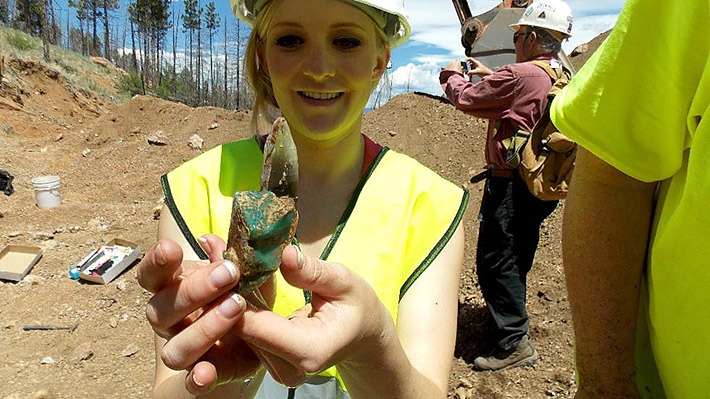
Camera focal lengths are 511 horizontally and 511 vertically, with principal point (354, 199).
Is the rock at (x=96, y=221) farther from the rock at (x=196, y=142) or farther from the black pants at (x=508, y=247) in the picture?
the black pants at (x=508, y=247)

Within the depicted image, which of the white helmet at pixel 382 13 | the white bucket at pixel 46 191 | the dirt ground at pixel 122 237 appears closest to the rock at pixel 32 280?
the dirt ground at pixel 122 237

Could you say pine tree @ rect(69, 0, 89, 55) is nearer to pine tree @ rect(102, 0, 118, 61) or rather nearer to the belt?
pine tree @ rect(102, 0, 118, 61)

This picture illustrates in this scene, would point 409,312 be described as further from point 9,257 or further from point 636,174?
point 9,257

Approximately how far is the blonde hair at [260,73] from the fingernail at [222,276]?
2.92 ft

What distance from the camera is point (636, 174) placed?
1.07m

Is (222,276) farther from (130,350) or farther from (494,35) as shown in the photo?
(494,35)

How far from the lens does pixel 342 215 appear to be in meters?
1.66

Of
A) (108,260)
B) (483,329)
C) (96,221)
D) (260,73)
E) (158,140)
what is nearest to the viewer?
(260,73)

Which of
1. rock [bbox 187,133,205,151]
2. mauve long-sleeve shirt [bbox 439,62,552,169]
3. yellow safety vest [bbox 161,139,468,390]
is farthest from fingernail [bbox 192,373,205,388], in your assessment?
rock [bbox 187,133,205,151]

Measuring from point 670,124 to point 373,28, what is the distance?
3.00 feet

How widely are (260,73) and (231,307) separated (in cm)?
106

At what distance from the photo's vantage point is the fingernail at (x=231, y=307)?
938mm

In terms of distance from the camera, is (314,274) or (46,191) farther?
(46,191)

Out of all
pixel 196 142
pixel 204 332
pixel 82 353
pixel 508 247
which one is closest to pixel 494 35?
pixel 508 247
